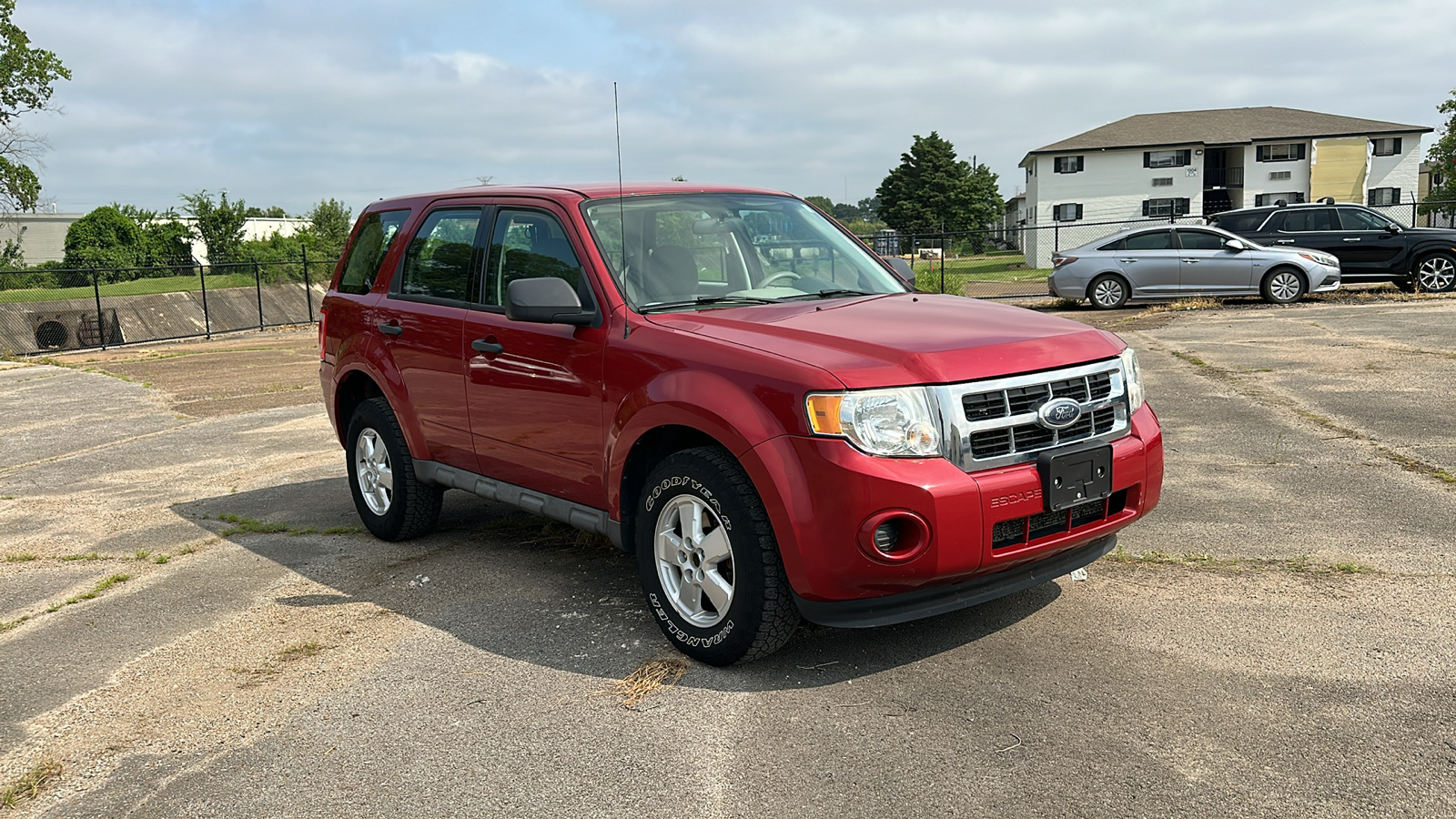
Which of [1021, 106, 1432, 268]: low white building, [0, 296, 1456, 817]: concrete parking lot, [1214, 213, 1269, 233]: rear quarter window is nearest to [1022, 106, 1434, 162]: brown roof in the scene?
[1021, 106, 1432, 268]: low white building

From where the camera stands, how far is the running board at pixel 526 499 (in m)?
4.82

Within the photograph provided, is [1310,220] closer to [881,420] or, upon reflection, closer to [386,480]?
[386,480]

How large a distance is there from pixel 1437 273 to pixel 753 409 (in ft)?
67.6

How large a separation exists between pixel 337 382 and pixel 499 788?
3.96 m

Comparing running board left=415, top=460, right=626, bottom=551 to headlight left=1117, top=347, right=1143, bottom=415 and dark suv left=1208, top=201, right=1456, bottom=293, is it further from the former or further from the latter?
dark suv left=1208, top=201, right=1456, bottom=293

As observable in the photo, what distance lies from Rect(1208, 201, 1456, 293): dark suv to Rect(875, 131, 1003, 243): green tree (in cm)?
6521

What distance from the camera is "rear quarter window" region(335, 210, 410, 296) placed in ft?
21.1

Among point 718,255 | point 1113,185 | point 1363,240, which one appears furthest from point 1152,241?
point 1113,185

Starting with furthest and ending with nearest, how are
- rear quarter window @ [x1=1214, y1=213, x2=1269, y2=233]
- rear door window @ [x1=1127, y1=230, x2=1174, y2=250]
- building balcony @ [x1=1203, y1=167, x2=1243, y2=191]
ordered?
building balcony @ [x1=1203, y1=167, x2=1243, y2=191], rear quarter window @ [x1=1214, y1=213, x2=1269, y2=233], rear door window @ [x1=1127, y1=230, x2=1174, y2=250]

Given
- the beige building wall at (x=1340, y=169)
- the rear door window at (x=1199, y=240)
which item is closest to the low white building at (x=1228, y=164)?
the beige building wall at (x=1340, y=169)

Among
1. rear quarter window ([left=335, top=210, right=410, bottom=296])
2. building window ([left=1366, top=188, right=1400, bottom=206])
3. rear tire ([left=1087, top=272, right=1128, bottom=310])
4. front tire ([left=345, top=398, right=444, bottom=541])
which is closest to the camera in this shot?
front tire ([left=345, top=398, right=444, bottom=541])

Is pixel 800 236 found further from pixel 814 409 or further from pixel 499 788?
pixel 499 788

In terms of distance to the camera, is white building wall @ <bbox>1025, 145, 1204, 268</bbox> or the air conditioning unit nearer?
the air conditioning unit

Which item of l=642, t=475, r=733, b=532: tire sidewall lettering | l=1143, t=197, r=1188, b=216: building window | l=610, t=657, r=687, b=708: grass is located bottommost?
l=610, t=657, r=687, b=708: grass
